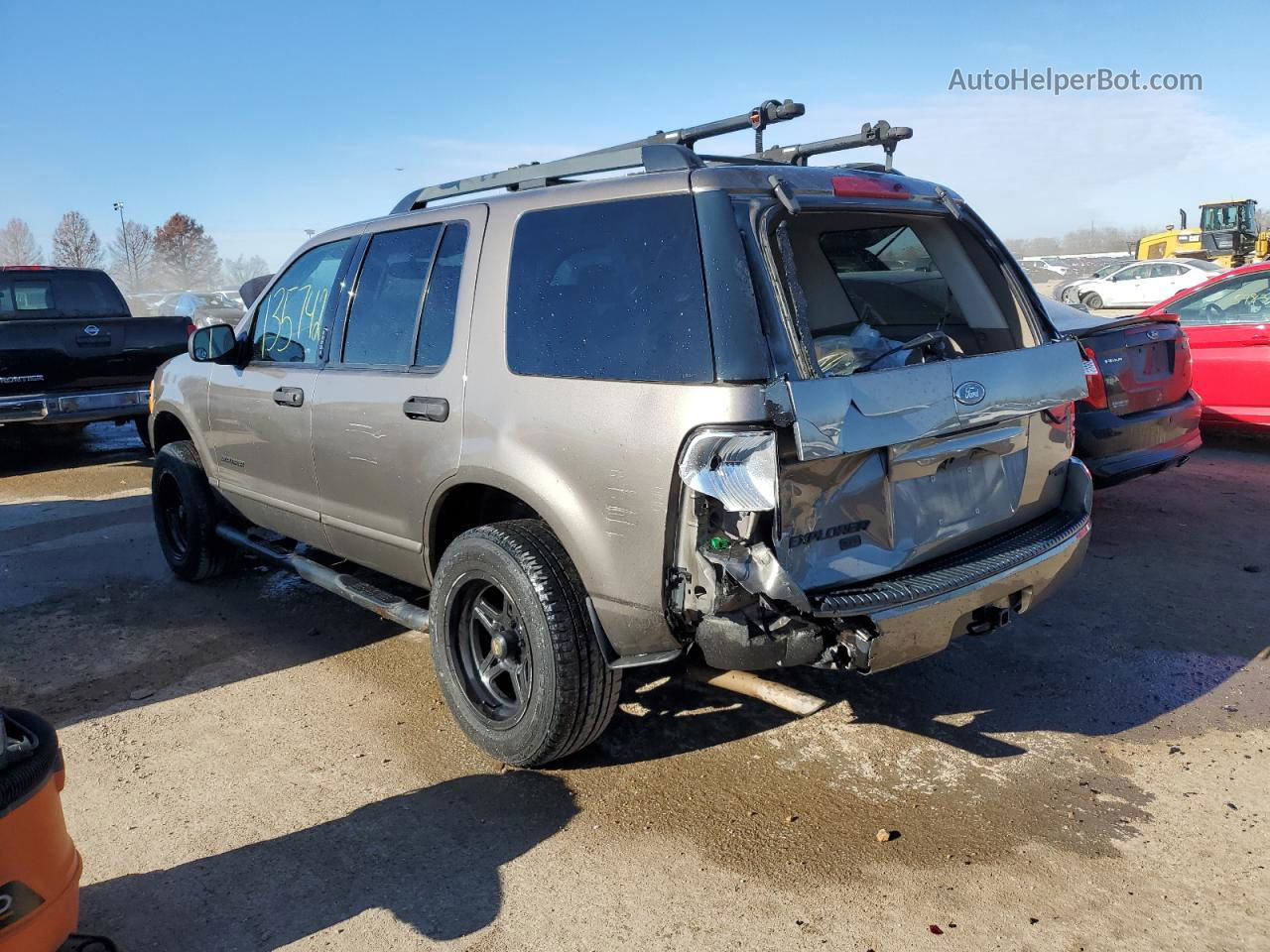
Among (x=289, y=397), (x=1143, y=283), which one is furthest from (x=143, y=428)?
(x=1143, y=283)

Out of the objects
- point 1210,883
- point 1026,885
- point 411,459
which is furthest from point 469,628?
point 1210,883

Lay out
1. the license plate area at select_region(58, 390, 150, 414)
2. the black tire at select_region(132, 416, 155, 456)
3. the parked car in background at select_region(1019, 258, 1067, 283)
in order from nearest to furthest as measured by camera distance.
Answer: the license plate area at select_region(58, 390, 150, 414)
the black tire at select_region(132, 416, 155, 456)
the parked car in background at select_region(1019, 258, 1067, 283)

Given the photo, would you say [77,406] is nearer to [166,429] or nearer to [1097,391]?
[166,429]

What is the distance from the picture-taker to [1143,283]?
2688 centimetres

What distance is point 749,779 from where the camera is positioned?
11.3 ft

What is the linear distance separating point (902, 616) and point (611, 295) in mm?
1368

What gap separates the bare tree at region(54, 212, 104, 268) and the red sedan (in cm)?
5350

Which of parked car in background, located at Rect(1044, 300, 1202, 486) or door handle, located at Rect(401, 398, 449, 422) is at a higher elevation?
door handle, located at Rect(401, 398, 449, 422)

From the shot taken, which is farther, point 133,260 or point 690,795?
point 133,260

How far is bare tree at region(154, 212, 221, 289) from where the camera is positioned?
63062mm

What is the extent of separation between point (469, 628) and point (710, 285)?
1650mm

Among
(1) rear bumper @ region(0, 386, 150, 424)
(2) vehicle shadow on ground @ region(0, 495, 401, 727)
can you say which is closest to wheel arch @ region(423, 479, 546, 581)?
(2) vehicle shadow on ground @ region(0, 495, 401, 727)

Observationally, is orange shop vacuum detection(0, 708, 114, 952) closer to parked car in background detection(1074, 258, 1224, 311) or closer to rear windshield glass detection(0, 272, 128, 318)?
rear windshield glass detection(0, 272, 128, 318)

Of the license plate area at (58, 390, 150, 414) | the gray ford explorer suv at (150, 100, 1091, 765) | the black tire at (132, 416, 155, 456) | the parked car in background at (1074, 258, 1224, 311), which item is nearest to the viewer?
the gray ford explorer suv at (150, 100, 1091, 765)
